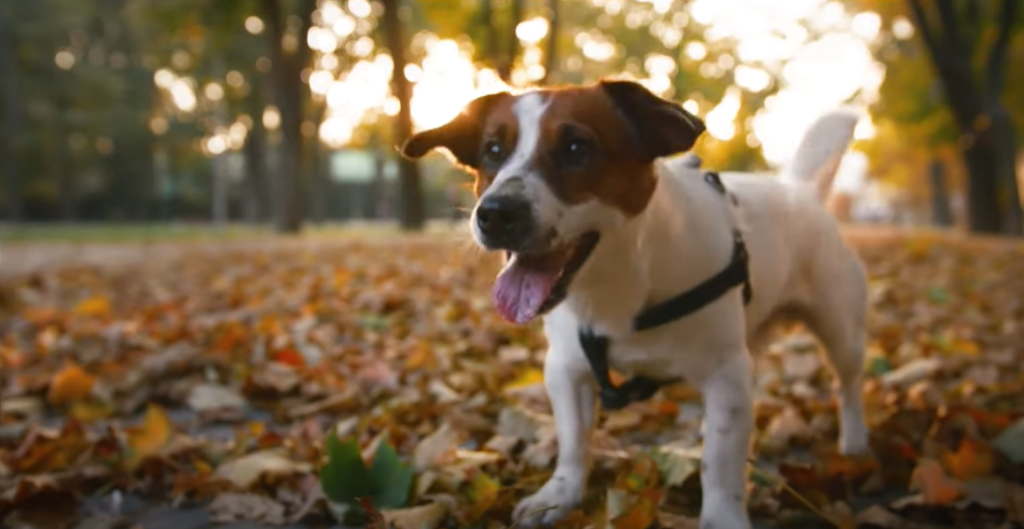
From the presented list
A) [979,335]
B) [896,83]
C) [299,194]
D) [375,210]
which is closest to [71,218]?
[375,210]

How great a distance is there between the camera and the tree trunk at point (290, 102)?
23938 mm

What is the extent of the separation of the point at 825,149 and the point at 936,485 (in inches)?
53.2

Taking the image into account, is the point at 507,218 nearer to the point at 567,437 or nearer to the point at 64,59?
the point at 567,437

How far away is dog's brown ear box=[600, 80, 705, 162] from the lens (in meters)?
2.51

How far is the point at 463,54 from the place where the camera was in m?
28.5

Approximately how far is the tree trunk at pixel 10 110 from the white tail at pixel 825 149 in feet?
130

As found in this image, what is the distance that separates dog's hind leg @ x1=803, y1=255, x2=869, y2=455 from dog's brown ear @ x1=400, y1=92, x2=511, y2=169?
127 cm

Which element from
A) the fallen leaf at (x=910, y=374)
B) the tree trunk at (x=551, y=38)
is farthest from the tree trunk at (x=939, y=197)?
the fallen leaf at (x=910, y=374)

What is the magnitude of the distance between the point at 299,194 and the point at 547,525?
23.2 metres

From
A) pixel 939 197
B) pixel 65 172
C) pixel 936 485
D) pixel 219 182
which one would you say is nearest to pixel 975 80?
pixel 936 485

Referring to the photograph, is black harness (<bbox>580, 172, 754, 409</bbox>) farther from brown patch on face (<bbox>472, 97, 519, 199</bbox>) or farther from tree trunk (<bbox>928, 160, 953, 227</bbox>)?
tree trunk (<bbox>928, 160, 953, 227</bbox>)

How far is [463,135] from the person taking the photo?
2809 millimetres

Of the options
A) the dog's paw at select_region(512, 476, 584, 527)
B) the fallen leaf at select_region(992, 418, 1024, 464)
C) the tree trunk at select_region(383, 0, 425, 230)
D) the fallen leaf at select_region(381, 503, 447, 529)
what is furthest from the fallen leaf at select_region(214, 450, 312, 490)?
the tree trunk at select_region(383, 0, 425, 230)

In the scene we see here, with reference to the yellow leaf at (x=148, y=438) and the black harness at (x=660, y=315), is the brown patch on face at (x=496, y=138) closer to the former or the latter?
the black harness at (x=660, y=315)
